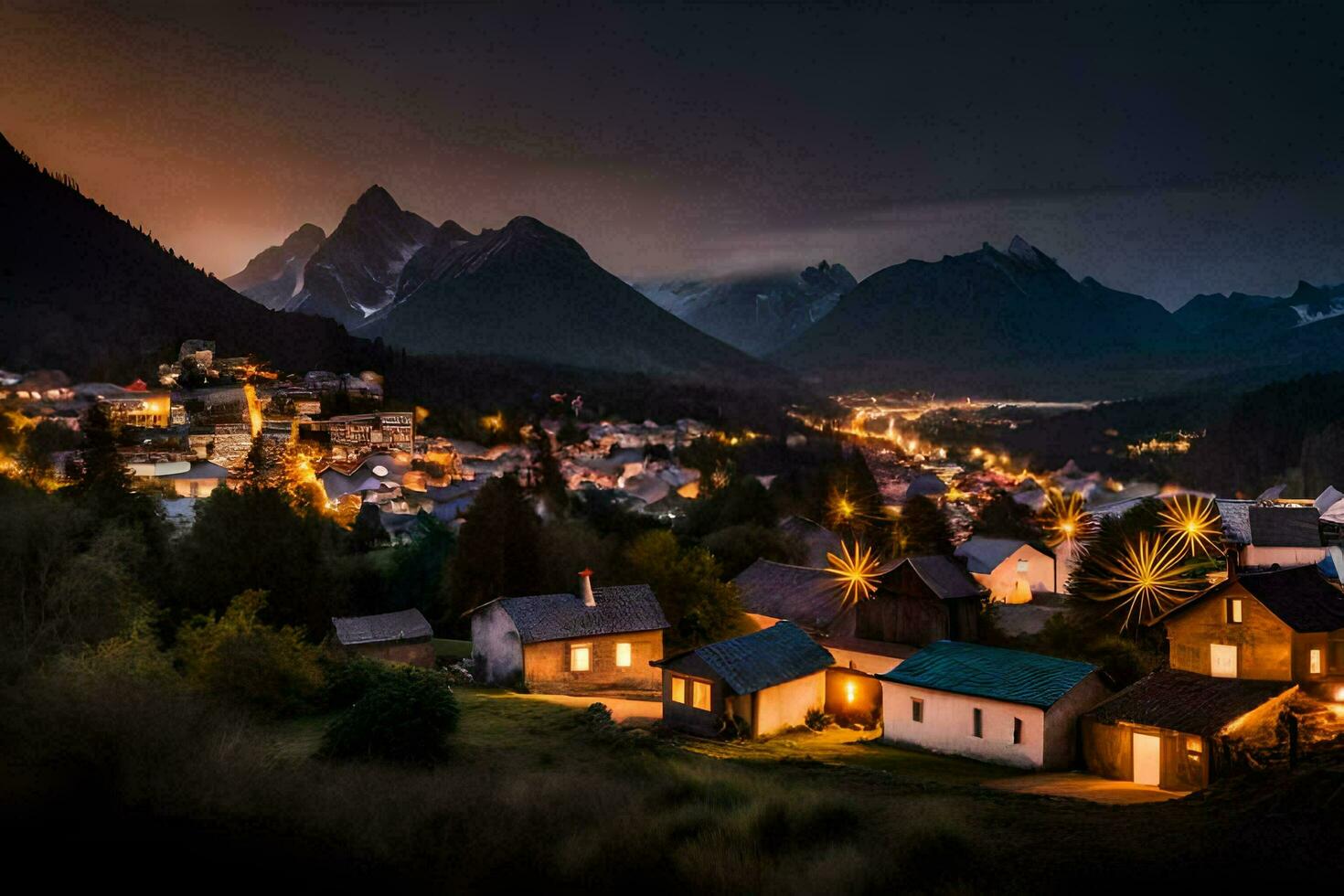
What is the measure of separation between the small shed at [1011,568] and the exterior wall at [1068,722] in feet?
56.9

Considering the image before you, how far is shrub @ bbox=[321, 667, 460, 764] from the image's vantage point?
46.0 feet

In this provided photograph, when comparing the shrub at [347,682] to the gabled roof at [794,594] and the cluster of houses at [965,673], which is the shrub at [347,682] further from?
the gabled roof at [794,594]

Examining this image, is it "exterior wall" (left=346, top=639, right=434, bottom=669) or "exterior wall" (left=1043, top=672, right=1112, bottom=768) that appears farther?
"exterior wall" (left=346, top=639, right=434, bottom=669)

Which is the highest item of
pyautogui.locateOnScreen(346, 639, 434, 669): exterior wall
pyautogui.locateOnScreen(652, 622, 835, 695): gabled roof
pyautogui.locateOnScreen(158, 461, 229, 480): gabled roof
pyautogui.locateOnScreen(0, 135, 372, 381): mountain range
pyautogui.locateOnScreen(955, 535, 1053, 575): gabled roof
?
pyautogui.locateOnScreen(0, 135, 372, 381): mountain range

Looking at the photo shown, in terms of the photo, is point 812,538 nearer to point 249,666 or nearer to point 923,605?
point 923,605

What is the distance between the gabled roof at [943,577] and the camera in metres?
25.0

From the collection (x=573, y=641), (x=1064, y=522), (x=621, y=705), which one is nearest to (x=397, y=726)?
(x=621, y=705)

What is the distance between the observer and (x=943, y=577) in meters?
25.5

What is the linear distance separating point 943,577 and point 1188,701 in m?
8.89

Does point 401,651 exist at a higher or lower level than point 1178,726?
lower

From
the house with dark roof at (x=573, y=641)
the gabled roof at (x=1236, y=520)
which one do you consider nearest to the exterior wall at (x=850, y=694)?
the house with dark roof at (x=573, y=641)

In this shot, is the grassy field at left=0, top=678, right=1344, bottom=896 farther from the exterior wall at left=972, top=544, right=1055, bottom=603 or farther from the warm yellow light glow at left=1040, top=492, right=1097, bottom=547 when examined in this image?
the warm yellow light glow at left=1040, top=492, right=1097, bottom=547

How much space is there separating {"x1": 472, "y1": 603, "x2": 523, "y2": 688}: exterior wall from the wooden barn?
878 cm

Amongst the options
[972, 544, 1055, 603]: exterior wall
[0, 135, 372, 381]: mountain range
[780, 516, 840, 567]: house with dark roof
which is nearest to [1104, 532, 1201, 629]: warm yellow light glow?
[972, 544, 1055, 603]: exterior wall
